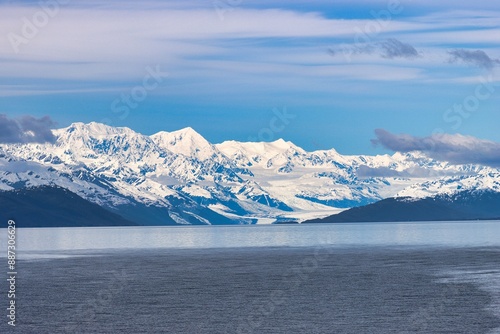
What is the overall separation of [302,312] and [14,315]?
32787 mm

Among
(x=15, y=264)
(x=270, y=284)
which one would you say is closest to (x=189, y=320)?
(x=270, y=284)

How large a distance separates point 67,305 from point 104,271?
58.8 meters

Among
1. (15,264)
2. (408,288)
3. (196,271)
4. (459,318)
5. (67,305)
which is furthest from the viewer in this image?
(15,264)

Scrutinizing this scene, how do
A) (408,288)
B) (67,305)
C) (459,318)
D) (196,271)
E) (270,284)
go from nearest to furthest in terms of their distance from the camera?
(459,318) → (67,305) → (408,288) → (270,284) → (196,271)

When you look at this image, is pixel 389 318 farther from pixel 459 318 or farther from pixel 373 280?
pixel 373 280

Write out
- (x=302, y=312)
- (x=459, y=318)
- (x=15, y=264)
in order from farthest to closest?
(x=15, y=264)
(x=302, y=312)
(x=459, y=318)

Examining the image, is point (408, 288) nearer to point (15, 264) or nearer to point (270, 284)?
point (270, 284)

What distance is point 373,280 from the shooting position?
140 metres

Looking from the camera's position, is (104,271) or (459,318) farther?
(104,271)

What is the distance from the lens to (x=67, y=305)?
10875cm

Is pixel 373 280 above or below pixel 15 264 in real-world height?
below

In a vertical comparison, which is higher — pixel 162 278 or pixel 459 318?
pixel 162 278

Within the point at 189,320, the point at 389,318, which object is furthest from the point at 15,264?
the point at 389,318

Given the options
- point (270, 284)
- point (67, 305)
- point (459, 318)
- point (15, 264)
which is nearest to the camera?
point (459, 318)
